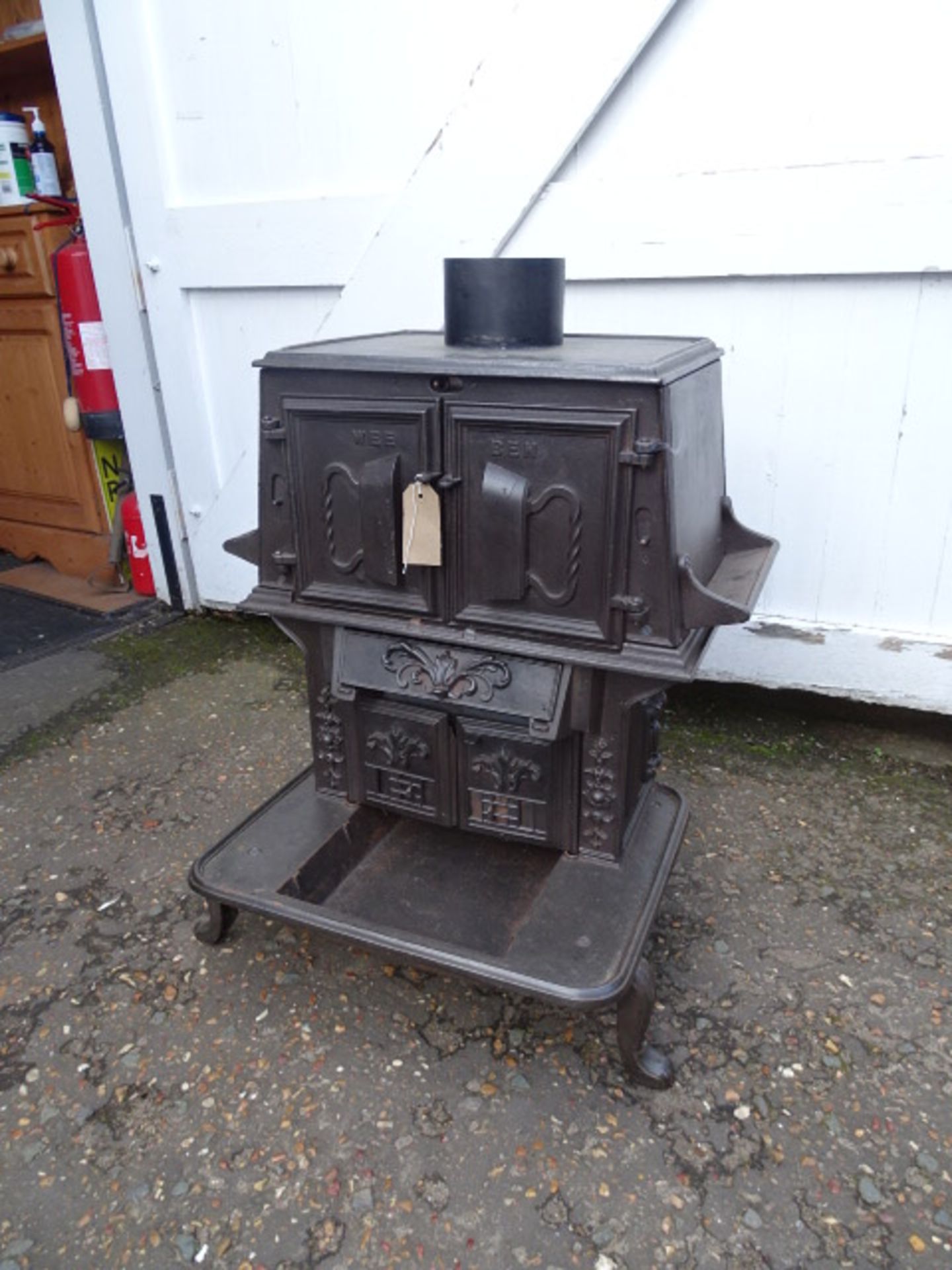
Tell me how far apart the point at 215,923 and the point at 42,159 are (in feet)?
9.60

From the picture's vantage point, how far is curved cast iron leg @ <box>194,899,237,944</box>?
68.6 inches

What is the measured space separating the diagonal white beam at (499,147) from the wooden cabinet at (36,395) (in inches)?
58.9

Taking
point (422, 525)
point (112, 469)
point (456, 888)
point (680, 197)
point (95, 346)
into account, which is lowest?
point (456, 888)

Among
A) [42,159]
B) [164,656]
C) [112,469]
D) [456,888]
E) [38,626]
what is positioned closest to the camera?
[456,888]

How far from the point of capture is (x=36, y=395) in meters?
3.54

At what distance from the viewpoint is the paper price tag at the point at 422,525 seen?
1.48 m

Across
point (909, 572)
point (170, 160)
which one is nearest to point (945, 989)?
point (909, 572)

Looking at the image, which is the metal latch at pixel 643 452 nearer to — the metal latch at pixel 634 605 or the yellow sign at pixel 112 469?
the metal latch at pixel 634 605

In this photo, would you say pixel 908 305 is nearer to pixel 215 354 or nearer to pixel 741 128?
pixel 741 128

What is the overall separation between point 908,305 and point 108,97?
2.44 meters

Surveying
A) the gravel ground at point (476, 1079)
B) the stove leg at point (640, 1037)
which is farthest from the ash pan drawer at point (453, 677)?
the gravel ground at point (476, 1079)

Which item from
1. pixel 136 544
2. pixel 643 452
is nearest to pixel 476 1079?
pixel 643 452

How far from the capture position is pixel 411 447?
151 centimetres

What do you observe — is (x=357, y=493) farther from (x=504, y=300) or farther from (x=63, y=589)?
(x=63, y=589)
